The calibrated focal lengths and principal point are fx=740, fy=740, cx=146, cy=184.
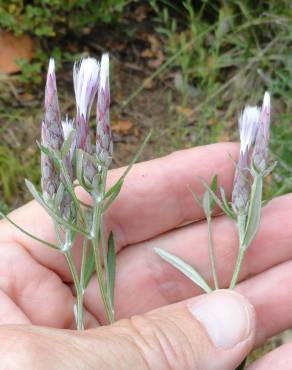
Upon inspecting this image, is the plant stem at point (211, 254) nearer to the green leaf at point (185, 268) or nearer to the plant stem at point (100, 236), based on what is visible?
the green leaf at point (185, 268)

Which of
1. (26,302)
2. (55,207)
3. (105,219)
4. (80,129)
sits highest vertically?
(80,129)

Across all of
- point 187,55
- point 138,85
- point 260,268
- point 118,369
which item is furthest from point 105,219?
point 138,85

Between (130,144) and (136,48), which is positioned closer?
(130,144)

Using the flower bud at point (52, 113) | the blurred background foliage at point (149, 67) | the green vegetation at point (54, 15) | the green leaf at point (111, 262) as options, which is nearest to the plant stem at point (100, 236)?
the green leaf at point (111, 262)

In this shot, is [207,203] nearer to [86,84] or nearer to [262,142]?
[262,142]

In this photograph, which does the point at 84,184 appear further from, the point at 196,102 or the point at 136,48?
the point at 136,48

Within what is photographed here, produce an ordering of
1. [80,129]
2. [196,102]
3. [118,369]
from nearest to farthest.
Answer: [118,369], [80,129], [196,102]

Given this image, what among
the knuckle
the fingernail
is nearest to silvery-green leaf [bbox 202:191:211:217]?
the fingernail
